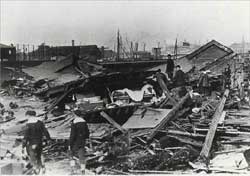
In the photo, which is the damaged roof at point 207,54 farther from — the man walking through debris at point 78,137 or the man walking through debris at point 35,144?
the man walking through debris at point 35,144

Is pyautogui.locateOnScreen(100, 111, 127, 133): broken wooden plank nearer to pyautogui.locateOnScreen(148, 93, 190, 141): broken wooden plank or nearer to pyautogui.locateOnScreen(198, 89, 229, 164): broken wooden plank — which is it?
pyautogui.locateOnScreen(148, 93, 190, 141): broken wooden plank

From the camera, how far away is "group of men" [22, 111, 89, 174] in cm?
508

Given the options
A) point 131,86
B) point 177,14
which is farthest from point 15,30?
point 177,14

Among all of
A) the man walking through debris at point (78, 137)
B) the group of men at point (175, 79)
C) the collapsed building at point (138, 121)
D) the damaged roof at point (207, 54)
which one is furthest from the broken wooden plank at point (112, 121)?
the damaged roof at point (207, 54)

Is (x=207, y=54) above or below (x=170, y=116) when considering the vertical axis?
above

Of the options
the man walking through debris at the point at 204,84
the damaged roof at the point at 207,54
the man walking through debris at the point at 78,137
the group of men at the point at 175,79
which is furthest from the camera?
the damaged roof at the point at 207,54

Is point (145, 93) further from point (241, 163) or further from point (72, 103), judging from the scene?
point (241, 163)

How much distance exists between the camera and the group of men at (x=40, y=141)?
508 centimetres

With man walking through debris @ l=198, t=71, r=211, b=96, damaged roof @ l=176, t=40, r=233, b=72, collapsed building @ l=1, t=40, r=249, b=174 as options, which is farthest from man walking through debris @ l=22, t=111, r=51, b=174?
damaged roof @ l=176, t=40, r=233, b=72

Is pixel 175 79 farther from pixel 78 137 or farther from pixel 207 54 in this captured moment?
pixel 207 54

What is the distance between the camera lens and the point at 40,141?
513cm

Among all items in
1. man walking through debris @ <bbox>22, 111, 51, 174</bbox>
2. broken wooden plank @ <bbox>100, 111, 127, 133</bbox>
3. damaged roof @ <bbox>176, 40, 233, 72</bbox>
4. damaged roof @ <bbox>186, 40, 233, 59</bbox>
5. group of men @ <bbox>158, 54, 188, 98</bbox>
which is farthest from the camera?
damaged roof @ <bbox>186, 40, 233, 59</bbox>

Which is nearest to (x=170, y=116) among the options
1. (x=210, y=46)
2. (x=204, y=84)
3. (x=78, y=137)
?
(x=78, y=137)

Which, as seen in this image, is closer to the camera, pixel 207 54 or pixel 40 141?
pixel 40 141
